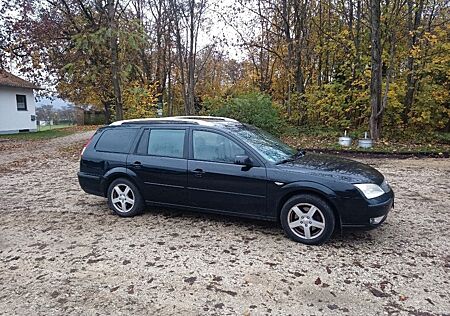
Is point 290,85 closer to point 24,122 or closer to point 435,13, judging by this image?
point 435,13

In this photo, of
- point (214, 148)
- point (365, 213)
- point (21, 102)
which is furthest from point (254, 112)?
point (21, 102)

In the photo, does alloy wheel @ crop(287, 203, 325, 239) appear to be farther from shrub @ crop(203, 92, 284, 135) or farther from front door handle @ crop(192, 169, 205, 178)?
shrub @ crop(203, 92, 284, 135)

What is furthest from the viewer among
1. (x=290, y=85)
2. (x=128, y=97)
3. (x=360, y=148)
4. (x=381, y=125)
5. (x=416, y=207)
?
(x=290, y=85)

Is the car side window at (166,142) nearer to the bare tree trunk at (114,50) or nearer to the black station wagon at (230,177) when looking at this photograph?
the black station wagon at (230,177)

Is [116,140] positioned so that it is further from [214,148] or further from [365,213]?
[365,213]

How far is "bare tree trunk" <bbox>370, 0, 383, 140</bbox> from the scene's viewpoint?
12234mm

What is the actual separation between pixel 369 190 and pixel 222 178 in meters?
1.79

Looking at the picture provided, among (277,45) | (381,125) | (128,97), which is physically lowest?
(381,125)

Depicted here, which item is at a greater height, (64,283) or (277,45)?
(277,45)

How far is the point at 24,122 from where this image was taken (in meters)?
24.2

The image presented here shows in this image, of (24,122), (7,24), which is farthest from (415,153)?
(24,122)

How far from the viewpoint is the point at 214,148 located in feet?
15.7

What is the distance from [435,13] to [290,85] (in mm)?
7024

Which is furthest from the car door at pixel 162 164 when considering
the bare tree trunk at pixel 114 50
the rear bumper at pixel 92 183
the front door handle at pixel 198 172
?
the bare tree trunk at pixel 114 50
